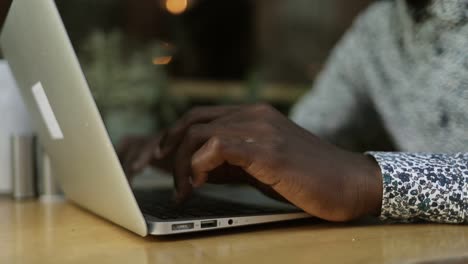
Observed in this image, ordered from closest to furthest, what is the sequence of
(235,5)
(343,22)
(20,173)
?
(20,173) < (235,5) < (343,22)

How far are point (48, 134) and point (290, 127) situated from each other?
375mm

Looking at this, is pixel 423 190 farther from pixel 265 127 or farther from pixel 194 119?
pixel 194 119

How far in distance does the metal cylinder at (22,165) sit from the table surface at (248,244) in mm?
276

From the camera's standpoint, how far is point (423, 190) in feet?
2.16

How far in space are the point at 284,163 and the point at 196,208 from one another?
0.59 ft

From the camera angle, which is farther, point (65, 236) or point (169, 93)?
point (169, 93)

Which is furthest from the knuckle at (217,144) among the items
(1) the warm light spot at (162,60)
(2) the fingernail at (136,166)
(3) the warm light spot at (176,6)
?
(3) the warm light spot at (176,6)

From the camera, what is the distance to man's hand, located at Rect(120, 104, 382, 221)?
0.61 meters

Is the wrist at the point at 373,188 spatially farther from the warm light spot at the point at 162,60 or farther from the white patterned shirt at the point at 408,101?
the warm light spot at the point at 162,60

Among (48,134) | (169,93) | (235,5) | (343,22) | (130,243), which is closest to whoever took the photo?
(130,243)

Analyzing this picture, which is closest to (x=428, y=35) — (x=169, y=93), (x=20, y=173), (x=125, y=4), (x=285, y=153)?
→ (x=285, y=153)

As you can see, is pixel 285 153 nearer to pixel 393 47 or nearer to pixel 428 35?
pixel 428 35

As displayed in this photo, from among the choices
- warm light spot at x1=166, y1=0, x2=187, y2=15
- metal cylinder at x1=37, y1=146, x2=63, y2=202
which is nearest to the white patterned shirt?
metal cylinder at x1=37, y1=146, x2=63, y2=202

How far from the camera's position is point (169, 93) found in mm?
1941
